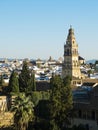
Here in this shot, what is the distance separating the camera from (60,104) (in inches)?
1634

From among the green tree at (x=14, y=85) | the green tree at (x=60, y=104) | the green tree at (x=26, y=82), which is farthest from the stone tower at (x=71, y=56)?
the green tree at (x=60, y=104)

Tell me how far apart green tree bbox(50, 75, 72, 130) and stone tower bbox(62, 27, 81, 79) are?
43037 mm

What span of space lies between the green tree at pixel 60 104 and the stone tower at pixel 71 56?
43.0 meters

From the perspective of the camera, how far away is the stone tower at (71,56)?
280ft

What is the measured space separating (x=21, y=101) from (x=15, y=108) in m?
0.86

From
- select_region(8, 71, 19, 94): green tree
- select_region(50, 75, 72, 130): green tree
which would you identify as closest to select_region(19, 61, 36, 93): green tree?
select_region(8, 71, 19, 94): green tree

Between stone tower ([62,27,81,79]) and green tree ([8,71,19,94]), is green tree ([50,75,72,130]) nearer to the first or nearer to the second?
green tree ([8,71,19,94])

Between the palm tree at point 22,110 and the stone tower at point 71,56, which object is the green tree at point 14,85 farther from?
the stone tower at point 71,56

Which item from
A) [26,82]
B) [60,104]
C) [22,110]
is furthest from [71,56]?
[22,110]

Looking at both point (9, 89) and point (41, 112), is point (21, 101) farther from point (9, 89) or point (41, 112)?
point (9, 89)

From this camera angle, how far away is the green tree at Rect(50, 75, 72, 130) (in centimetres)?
4125

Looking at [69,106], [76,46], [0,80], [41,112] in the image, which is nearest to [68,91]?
[69,106]

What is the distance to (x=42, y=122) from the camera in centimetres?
4409

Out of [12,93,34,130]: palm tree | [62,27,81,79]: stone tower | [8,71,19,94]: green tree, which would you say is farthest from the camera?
[62,27,81,79]: stone tower
